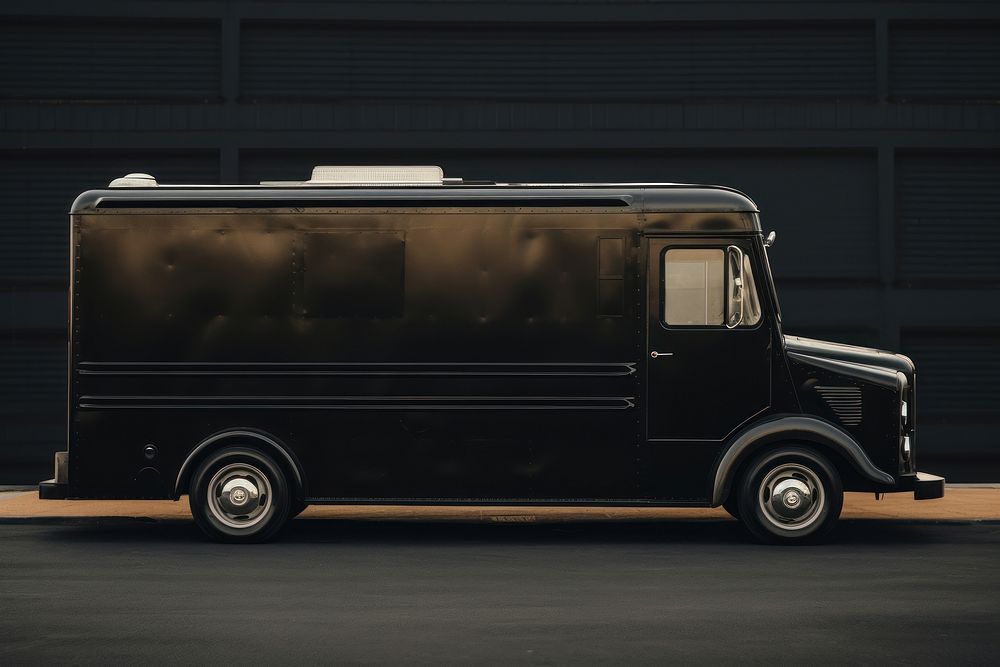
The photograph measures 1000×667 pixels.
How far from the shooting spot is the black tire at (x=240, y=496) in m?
10.9

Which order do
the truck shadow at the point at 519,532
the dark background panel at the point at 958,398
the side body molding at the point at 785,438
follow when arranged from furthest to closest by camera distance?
the dark background panel at the point at 958,398 < the truck shadow at the point at 519,532 < the side body molding at the point at 785,438

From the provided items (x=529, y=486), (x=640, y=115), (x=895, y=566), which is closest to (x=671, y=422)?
(x=529, y=486)

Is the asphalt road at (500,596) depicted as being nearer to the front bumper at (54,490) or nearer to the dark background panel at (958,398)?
the front bumper at (54,490)

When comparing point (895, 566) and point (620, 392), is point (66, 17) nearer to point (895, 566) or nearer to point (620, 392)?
point (620, 392)

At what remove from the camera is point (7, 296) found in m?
17.3

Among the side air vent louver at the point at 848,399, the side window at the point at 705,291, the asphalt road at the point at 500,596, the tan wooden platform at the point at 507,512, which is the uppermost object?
the side window at the point at 705,291

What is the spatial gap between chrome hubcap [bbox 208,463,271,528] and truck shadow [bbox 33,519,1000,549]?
0.90ft

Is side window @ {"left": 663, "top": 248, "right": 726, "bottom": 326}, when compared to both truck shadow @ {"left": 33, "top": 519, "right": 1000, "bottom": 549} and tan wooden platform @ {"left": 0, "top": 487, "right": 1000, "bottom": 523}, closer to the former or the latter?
truck shadow @ {"left": 33, "top": 519, "right": 1000, "bottom": 549}

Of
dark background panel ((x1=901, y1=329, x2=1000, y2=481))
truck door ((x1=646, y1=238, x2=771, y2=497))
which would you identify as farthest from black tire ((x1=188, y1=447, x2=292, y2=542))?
dark background panel ((x1=901, y1=329, x2=1000, y2=481))

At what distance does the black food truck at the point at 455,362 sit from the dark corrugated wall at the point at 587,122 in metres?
6.65

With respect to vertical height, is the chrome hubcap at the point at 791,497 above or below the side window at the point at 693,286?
below

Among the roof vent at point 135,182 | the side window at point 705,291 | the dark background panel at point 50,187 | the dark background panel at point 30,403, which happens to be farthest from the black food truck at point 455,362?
the dark background panel at point 30,403

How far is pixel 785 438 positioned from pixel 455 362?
2.90 metres

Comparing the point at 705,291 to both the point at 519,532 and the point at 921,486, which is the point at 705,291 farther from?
the point at 519,532
